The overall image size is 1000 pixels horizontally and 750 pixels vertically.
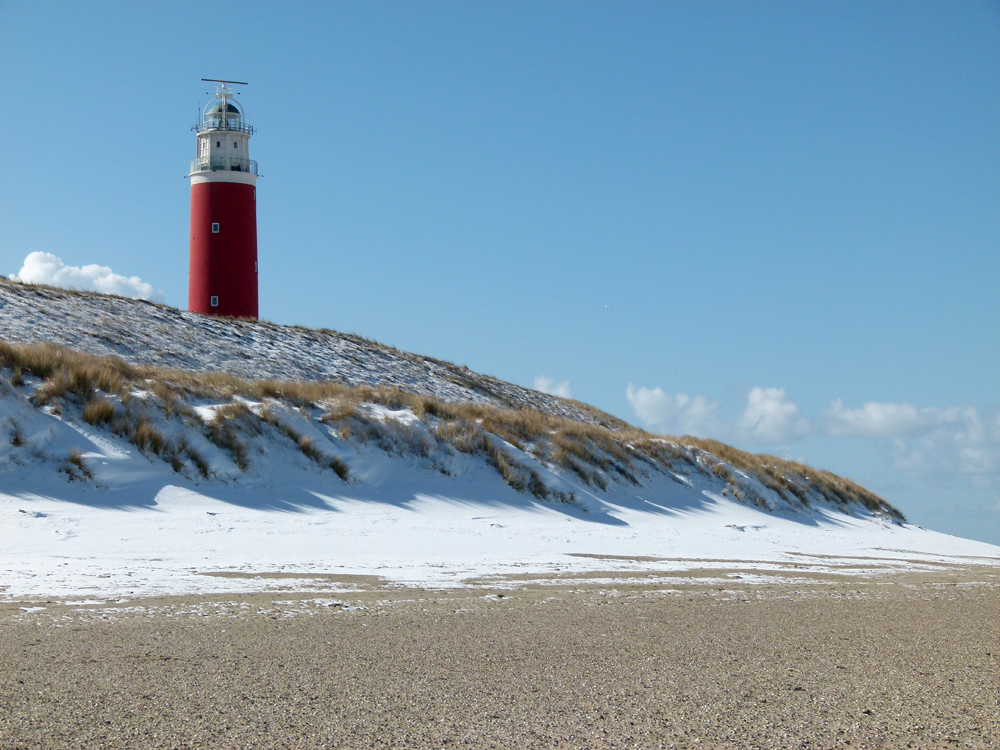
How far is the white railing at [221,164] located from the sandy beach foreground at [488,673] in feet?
105

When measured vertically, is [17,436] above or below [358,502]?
above

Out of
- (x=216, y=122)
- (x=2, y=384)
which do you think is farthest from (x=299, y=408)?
(x=216, y=122)

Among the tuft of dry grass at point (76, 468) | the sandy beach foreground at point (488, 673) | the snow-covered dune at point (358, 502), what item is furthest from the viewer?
the tuft of dry grass at point (76, 468)

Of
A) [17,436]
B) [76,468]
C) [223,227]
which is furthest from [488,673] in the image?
[223,227]

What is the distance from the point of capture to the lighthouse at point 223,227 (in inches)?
1358

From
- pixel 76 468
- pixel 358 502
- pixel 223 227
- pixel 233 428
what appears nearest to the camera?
pixel 76 468

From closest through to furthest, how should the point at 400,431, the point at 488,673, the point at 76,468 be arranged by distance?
the point at 488,673
the point at 76,468
the point at 400,431

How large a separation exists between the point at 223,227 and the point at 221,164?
2806mm

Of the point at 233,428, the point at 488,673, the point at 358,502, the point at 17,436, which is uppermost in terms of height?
the point at 233,428

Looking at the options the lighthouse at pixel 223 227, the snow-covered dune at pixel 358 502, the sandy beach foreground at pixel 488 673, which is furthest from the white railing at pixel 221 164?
the sandy beach foreground at pixel 488 673

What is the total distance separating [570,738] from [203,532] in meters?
6.84

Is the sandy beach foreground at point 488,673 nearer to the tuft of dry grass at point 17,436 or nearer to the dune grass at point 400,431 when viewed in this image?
the tuft of dry grass at point 17,436

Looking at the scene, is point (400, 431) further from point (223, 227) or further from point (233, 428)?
point (223, 227)

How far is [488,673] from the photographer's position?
473 cm
